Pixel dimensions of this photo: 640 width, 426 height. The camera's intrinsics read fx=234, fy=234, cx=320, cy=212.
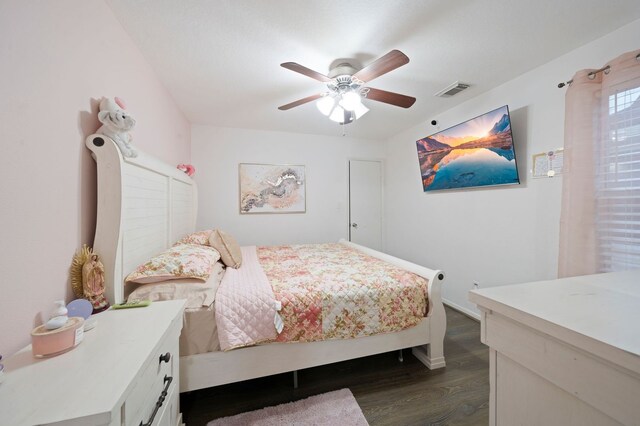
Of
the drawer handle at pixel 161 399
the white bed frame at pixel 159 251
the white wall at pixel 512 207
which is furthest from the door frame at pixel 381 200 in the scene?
the drawer handle at pixel 161 399

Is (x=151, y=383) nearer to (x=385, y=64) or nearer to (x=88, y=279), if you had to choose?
(x=88, y=279)

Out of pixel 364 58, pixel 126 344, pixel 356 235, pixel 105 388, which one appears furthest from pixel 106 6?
pixel 356 235

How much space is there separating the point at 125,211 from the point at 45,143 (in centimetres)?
44

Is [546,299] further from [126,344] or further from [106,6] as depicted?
[106,6]

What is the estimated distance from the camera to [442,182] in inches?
117

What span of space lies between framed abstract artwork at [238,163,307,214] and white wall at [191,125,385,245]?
3.5 inches

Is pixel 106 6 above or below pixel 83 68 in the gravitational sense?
above

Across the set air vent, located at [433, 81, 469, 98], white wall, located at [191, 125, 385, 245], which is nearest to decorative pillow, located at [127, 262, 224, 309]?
white wall, located at [191, 125, 385, 245]

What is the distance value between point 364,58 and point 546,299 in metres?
1.94

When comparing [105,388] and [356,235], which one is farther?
[356,235]

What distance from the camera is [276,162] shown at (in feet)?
12.2

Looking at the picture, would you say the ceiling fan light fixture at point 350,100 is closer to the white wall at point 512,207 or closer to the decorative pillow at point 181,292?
the white wall at point 512,207

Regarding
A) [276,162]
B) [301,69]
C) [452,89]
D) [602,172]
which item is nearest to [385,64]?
[301,69]

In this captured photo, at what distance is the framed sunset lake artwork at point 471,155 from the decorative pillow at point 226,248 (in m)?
2.59
